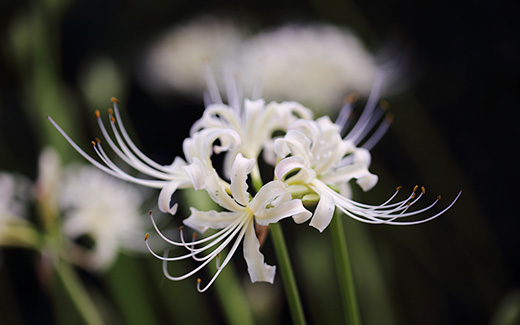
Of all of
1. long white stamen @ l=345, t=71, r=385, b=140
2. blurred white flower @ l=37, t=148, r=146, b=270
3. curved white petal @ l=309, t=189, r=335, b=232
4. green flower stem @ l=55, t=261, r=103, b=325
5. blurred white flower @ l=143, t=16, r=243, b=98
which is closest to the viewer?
curved white petal @ l=309, t=189, r=335, b=232

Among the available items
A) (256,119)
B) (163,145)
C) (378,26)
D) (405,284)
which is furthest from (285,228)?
(256,119)

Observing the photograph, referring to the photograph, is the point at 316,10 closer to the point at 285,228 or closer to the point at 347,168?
the point at 285,228

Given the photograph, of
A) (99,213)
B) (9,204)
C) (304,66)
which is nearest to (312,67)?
(304,66)

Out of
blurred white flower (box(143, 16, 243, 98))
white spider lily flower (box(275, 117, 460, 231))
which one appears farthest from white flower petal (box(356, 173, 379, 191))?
blurred white flower (box(143, 16, 243, 98))

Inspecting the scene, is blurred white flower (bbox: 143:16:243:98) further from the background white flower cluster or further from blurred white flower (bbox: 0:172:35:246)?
blurred white flower (bbox: 0:172:35:246)

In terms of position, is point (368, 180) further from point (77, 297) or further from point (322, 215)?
point (77, 297)
